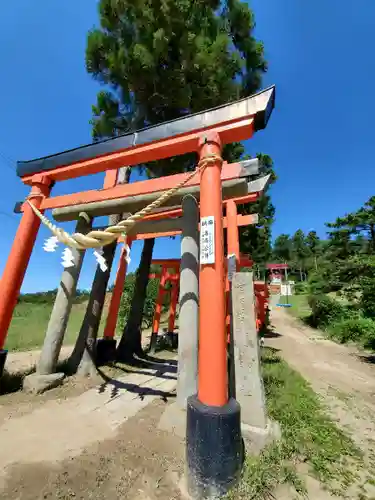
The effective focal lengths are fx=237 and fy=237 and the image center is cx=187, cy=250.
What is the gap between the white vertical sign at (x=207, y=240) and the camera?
2.63 meters

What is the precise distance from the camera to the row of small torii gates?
212cm

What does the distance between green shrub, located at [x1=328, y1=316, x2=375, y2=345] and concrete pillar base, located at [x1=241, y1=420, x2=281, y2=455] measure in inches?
396

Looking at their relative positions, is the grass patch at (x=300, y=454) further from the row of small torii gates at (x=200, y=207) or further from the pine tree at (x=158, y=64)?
the pine tree at (x=158, y=64)

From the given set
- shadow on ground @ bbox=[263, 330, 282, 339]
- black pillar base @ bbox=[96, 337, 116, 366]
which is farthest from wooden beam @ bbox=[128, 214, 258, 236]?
shadow on ground @ bbox=[263, 330, 282, 339]

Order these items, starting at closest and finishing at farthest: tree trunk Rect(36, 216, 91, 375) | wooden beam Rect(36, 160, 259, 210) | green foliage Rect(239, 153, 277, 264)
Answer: wooden beam Rect(36, 160, 259, 210) → tree trunk Rect(36, 216, 91, 375) → green foliage Rect(239, 153, 277, 264)

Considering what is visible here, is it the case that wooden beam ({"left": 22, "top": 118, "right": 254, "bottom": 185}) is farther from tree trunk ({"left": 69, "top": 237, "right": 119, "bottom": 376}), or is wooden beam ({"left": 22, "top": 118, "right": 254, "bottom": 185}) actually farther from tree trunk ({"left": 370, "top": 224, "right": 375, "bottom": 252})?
tree trunk ({"left": 370, "top": 224, "right": 375, "bottom": 252})

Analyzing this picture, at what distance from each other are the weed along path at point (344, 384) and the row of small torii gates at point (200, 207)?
3.76 feet

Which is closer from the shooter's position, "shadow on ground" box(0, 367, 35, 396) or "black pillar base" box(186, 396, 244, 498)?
"black pillar base" box(186, 396, 244, 498)

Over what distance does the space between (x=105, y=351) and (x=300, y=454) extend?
5.11 meters

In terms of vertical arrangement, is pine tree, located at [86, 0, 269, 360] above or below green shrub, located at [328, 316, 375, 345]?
above

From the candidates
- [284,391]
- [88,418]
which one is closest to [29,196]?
[88,418]

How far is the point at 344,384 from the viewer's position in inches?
229

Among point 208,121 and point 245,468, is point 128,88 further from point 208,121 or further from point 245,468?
point 245,468

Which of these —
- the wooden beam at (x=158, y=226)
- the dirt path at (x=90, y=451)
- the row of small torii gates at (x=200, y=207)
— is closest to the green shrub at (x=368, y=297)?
the row of small torii gates at (x=200, y=207)
